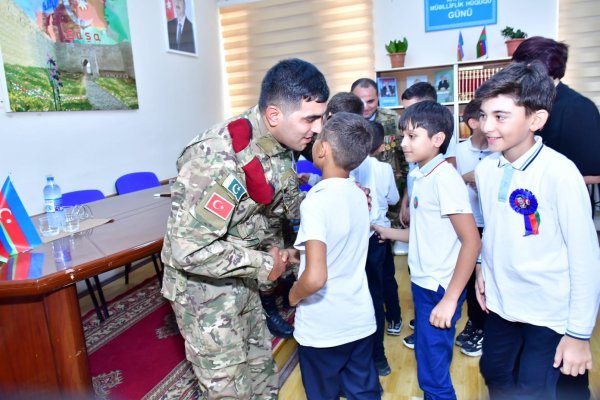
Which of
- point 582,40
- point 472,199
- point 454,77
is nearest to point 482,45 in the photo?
point 454,77

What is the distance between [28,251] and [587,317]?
5.88ft

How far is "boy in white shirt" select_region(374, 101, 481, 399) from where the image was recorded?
1.29 meters

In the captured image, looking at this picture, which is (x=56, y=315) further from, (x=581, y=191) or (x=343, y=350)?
(x=581, y=191)

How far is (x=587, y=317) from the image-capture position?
103cm

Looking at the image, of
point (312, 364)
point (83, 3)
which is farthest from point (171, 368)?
point (83, 3)

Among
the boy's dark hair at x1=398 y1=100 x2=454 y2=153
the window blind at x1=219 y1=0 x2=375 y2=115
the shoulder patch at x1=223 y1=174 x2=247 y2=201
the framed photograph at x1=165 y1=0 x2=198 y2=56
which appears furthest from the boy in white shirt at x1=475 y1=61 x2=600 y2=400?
the framed photograph at x1=165 y1=0 x2=198 y2=56

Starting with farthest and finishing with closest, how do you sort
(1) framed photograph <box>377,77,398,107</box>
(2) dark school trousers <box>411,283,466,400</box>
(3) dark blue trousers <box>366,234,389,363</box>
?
(1) framed photograph <box>377,77,398,107</box>, (3) dark blue trousers <box>366,234,389,363</box>, (2) dark school trousers <box>411,283,466,400</box>

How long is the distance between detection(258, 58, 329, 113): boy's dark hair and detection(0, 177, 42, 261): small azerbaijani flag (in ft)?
3.41

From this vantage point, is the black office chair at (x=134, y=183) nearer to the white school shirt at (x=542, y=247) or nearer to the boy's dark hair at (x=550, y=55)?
the white school shirt at (x=542, y=247)

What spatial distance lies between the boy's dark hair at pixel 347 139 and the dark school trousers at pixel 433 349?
52 centimetres

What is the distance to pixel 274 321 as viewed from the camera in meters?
2.42

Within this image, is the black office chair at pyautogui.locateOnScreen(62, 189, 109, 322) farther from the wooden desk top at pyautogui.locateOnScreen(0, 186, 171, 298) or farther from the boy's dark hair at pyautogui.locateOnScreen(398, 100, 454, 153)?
the boy's dark hair at pyautogui.locateOnScreen(398, 100, 454, 153)

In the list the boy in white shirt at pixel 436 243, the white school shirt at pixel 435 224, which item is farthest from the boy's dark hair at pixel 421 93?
the white school shirt at pixel 435 224

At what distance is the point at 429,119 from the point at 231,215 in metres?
0.77
